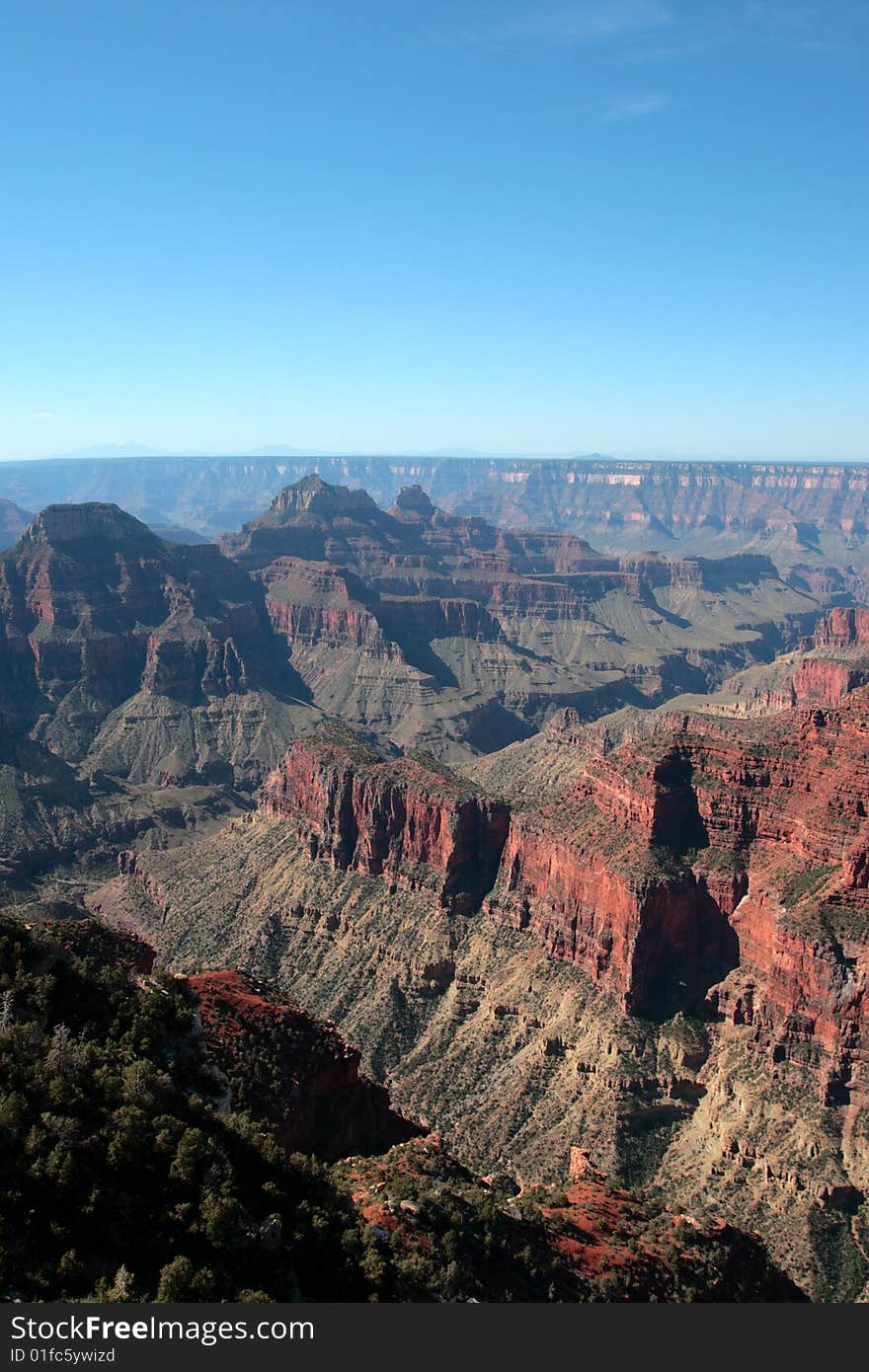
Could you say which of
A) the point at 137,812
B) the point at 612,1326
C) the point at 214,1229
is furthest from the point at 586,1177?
the point at 137,812

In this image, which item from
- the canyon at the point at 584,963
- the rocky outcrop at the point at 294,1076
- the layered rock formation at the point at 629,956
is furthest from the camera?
the layered rock formation at the point at 629,956

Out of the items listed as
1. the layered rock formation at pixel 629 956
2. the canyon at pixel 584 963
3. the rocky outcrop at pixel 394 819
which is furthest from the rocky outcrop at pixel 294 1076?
the rocky outcrop at pixel 394 819

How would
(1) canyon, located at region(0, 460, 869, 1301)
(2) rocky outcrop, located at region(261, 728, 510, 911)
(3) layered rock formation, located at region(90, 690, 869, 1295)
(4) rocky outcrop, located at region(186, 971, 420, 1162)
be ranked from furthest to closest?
(2) rocky outcrop, located at region(261, 728, 510, 911)
(3) layered rock formation, located at region(90, 690, 869, 1295)
(1) canyon, located at region(0, 460, 869, 1301)
(4) rocky outcrop, located at region(186, 971, 420, 1162)

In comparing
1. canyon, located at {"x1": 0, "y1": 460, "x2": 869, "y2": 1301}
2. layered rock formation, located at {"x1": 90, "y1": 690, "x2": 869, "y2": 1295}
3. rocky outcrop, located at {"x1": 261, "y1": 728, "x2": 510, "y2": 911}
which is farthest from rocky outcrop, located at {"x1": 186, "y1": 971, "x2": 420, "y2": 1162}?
rocky outcrop, located at {"x1": 261, "y1": 728, "x2": 510, "y2": 911}

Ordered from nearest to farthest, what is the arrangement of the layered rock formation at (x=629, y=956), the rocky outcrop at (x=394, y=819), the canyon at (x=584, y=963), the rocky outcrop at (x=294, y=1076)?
the rocky outcrop at (x=294, y=1076), the canyon at (x=584, y=963), the layered rock formation at (x=629, y=956), the rocky outcrop at (x=394, y=819)

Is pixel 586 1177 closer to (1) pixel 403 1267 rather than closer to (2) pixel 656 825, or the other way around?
(1) pixel 403 1267

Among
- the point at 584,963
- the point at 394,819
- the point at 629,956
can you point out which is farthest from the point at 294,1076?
the point at 394,819

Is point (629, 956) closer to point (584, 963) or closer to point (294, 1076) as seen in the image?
point (584, 963)

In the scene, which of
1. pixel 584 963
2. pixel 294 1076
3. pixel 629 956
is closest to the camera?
pixel 294 1076

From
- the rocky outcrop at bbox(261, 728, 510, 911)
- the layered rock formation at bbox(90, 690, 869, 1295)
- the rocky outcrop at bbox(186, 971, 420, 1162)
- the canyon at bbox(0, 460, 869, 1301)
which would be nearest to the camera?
the rocky outcrop at bbox(186, 971, 420, 1162)

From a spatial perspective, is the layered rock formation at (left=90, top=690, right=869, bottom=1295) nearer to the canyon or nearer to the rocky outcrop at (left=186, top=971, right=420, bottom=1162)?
the canyon

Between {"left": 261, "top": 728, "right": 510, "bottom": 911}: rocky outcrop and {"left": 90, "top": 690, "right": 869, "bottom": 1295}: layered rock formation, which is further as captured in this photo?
{"left": 261, "top": 728, "right": 510, "bottom": 911}: rocky outcrop

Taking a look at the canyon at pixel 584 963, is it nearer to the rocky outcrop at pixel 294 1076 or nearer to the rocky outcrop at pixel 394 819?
the rocky outcrop at pixel 294 1076
